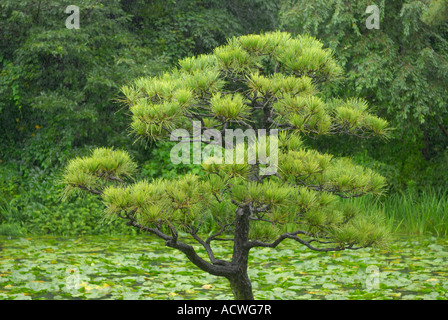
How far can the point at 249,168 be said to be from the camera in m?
3.63

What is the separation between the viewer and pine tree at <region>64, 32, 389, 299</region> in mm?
3773

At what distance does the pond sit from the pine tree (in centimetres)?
69

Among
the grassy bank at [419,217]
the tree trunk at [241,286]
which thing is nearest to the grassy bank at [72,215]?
the grassy bank at [419,217]

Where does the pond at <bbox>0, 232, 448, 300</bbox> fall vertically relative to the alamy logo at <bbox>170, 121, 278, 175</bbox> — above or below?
below

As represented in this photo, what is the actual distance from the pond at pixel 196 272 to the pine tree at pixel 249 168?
69cm

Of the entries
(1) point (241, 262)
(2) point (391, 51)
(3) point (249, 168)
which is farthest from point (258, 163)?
(2) point (391, 51)

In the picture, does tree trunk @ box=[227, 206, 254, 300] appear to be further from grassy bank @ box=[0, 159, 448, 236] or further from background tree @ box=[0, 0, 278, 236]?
background tree @ box=[0, 0, 278, 236]

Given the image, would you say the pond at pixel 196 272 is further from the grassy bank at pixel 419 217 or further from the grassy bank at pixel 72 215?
the grassy bank at pixel 419 217

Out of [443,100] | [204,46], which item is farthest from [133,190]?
[204,46]

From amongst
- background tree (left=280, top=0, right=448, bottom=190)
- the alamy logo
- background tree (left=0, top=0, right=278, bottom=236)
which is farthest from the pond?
background tree (left=280, top=0, right=448, bottom=190)

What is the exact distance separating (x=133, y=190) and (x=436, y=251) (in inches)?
192

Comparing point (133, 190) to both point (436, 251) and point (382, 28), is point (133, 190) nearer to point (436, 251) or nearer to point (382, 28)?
point (436, 251)

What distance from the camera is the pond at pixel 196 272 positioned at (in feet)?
16.6

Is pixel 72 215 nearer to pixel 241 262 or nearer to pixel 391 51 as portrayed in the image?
pixel 241 262
